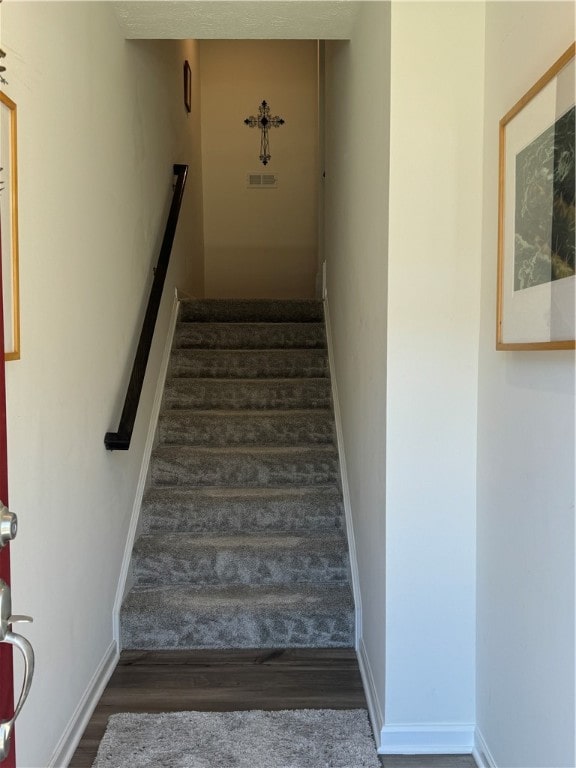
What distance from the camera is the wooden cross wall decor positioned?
17.4 feet

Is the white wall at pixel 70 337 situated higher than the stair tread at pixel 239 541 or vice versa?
the white wall at pixel 70 337

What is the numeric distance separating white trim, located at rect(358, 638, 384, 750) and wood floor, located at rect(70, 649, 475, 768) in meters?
0.03

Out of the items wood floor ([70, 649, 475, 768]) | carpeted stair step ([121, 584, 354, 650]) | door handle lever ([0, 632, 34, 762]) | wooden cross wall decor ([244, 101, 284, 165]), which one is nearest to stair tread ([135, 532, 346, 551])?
carpeted stair step ([121, 584, 354, 650])

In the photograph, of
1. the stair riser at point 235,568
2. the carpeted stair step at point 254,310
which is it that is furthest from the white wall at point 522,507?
the carpeted stair step at point 254,310

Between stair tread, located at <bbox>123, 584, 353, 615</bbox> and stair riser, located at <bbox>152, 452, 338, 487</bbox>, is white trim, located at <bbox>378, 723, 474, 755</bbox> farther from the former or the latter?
stair riser, located at <bbox>152, 452, 338, 487</bbox>

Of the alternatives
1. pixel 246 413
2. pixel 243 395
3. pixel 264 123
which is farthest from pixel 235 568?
pixel 264 123

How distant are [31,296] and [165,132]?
7.84ft

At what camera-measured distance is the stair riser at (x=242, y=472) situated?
9.36 ft

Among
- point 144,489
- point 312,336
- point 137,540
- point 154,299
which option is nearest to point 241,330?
point 312,336

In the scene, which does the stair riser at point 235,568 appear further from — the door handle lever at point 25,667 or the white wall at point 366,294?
the door handle lever at point 25,667

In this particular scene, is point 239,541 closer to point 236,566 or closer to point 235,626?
point 236,566

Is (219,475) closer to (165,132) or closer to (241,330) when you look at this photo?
(241,330)

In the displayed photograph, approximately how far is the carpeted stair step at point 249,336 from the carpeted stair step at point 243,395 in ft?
1.40

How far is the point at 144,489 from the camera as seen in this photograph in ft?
8.95
